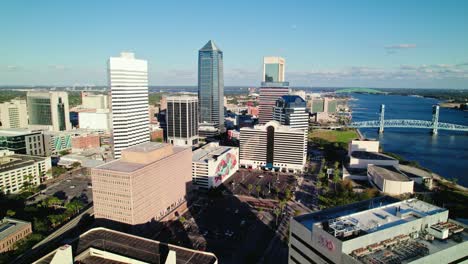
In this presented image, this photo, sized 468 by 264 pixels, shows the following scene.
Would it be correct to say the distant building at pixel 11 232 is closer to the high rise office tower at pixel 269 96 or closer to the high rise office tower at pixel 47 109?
the high rise office tower at pixel 47 109

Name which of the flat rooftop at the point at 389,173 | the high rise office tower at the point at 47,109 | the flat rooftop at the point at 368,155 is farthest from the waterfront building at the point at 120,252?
the high rise office tower at the point at 47,109

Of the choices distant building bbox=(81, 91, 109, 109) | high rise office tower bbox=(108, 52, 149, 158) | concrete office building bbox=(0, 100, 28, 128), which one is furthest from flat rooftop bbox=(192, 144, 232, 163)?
distant building bbox=(81, 91, 109, 109)

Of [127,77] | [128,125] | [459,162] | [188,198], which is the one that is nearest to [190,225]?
[188,198]

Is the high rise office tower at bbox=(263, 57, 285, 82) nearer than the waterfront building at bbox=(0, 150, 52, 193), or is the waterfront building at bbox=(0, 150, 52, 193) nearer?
the waterfront building at bbox=(0, 150, 52, 193)

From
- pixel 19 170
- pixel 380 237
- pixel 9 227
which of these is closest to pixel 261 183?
pixel 9 227

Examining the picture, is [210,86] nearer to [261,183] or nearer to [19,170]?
[261,183]

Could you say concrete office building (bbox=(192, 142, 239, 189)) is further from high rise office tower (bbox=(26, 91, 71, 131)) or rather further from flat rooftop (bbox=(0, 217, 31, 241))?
high rise office tower (bbox=(26, 91, 71, 131))
